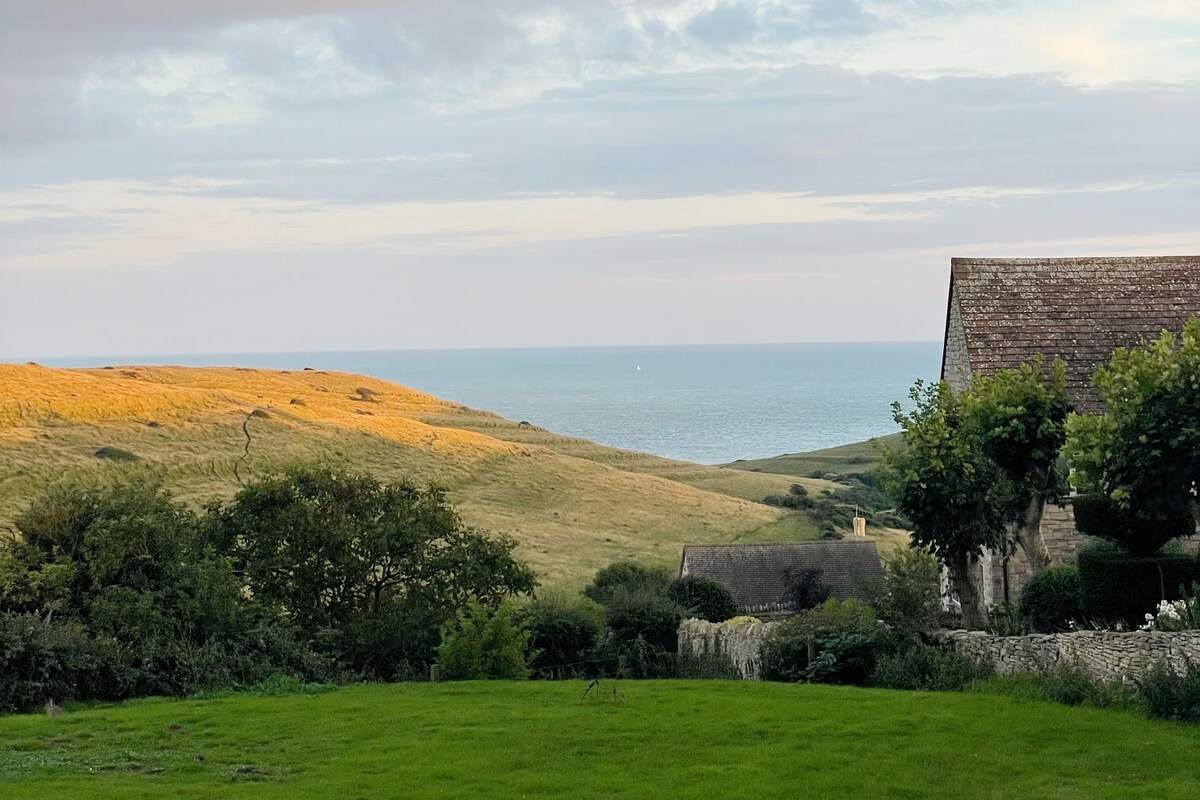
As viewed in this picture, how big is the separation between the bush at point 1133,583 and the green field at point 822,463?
364 feet

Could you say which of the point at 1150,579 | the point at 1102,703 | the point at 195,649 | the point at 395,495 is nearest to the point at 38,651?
the point at 195,649

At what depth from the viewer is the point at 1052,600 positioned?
2561 cm

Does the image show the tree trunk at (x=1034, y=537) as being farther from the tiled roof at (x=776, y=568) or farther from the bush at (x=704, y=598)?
the tiled roof at (x=776, y=568)

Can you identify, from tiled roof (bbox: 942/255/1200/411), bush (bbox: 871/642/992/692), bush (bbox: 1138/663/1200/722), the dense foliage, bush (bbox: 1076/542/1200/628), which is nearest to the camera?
bush (bbox: 1138/663/1200/722)

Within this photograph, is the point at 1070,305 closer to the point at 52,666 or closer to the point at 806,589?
the point at 806,589

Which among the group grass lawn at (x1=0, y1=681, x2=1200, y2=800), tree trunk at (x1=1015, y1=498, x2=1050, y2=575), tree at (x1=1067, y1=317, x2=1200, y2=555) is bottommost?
grass lawn at (x1=0, y1=681, x2=1200, y2=800)

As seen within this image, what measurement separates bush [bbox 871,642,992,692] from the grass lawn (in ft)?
5.07

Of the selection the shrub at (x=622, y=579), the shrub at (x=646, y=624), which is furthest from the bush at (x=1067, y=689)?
the shrub at (x=622, y=579)

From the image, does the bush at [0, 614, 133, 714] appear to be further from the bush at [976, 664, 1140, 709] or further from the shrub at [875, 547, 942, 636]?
the bush at [976, 664, 1140, 709]

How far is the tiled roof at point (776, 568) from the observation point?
157 feet

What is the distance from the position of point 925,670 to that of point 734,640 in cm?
686

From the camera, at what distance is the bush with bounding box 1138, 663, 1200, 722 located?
18094 mm

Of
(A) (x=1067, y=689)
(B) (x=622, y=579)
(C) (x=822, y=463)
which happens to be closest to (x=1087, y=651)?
(A) (x=1067, y=689)

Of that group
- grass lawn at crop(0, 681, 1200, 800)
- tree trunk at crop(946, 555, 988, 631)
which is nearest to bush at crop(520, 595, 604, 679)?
tree trunk at crop(946, 555, 988, 631)
